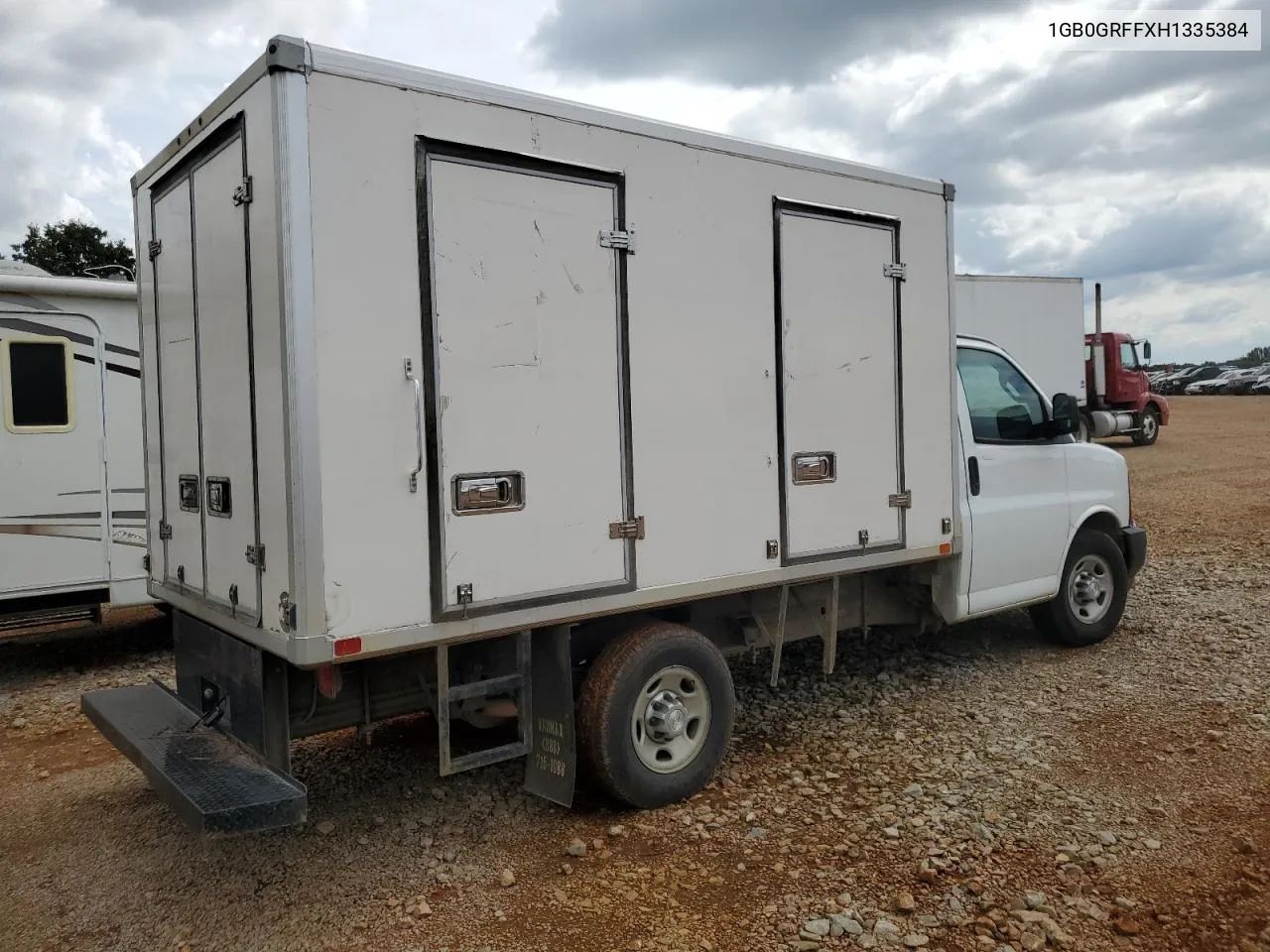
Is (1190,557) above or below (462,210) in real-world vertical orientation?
below

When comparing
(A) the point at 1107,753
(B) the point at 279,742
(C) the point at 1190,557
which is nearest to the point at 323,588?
(B) the point at 279,742

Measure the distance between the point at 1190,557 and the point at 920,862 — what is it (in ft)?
24.8

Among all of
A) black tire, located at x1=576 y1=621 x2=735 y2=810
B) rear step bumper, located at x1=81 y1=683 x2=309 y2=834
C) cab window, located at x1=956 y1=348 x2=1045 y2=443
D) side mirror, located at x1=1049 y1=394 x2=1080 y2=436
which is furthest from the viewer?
side mirror, located at x1=1049 y1=394 x2=1080 y2=436

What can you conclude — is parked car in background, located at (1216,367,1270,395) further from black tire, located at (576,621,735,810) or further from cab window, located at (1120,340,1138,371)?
black tire, located at (576,621,735,810)

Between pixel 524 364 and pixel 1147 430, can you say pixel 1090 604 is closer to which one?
pixel 524 364

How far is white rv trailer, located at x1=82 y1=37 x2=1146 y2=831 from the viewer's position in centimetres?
377

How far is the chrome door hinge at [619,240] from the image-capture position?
4.52 metres

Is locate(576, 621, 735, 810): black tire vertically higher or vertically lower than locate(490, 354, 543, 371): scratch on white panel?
lower

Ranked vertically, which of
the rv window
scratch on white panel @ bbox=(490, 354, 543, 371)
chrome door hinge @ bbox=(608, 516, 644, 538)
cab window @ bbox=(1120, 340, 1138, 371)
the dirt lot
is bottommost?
the dirt lot

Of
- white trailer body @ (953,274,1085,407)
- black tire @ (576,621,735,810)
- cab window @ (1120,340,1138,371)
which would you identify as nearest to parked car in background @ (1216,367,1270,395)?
cab window @ (1120,340,1138,371)

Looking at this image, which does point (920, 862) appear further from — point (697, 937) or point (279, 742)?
point (279, 742)

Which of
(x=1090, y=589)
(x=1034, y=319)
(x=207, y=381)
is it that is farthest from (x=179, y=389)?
(x=1034, y=319)

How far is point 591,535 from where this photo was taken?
4445 millimetres

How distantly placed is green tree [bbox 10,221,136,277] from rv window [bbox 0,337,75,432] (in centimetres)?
2297
